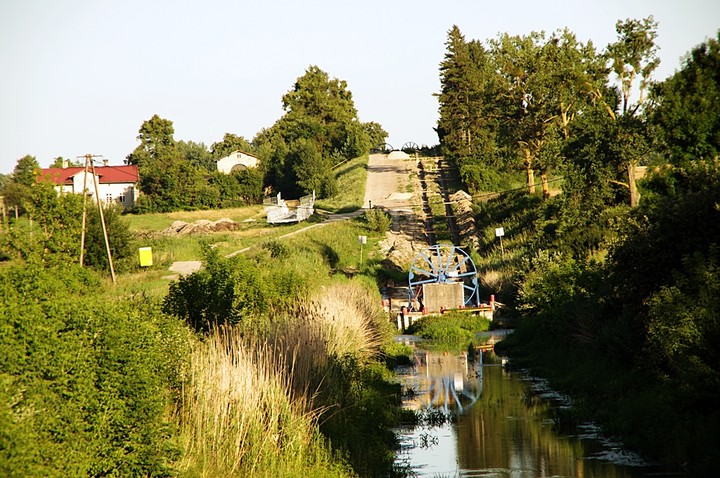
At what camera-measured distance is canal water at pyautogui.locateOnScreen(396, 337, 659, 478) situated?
15219mm

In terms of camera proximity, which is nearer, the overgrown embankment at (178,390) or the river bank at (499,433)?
the overgrown embankment at (178,390)

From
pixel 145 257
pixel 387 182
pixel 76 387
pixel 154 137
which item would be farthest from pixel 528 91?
pixel 154 137

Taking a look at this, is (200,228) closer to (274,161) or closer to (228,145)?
(274,161)

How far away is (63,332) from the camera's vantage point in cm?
985

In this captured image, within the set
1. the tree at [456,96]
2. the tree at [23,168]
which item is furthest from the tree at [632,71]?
the tree at [23,168]

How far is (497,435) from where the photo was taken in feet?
59.7

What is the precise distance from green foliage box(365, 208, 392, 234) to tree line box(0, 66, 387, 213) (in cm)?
2536

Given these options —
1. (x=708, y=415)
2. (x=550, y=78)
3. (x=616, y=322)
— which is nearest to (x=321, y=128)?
(x=550, y=78)

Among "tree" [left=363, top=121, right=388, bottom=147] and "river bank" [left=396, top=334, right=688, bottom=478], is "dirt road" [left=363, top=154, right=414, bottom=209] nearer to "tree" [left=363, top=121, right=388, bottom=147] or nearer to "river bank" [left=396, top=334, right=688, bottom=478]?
"tree" [left=363, top=121, right=388, bottom=147]

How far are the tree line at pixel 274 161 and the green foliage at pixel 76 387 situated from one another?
6556 cm

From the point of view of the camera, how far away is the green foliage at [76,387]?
337 inches

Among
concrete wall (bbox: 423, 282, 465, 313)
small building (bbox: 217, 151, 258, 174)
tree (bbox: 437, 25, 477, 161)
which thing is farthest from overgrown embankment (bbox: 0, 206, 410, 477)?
small building (bbox: 217, 151, 258, 174)

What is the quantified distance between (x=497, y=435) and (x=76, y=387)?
10584 millimetres

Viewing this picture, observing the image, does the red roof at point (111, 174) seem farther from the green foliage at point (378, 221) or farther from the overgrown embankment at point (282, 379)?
the overgrown embankment at point (282, 379)
